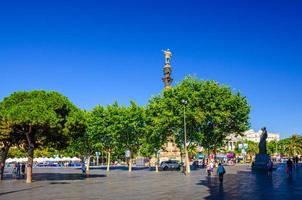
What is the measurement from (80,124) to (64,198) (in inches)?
782

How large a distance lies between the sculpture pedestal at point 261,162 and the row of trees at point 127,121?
4.80m

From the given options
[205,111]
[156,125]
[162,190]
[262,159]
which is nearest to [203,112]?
[205,111]

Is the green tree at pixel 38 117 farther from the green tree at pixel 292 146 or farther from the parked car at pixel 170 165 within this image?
the green tree at pixel 292 146

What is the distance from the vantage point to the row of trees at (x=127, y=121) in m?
38.6

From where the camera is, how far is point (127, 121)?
68125 mm

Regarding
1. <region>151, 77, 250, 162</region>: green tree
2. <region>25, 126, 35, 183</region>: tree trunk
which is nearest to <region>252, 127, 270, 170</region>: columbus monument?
<region>151, 77, 250, 162</region>: green tree

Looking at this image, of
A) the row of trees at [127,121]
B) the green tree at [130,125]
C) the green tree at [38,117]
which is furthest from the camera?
the green tree at [130,125]

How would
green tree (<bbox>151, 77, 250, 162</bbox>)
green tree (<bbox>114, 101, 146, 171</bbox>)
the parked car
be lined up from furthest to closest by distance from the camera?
the parked car → green tree (<bbox>114, 101, 146, 171</bbox>) → green tree (<bbox>151, 77, 250, 162</bbox>)

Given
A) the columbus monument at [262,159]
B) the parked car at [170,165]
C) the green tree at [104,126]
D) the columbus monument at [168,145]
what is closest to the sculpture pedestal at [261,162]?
the columbus monument at [262,159]

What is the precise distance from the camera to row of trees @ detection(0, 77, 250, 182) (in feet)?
127

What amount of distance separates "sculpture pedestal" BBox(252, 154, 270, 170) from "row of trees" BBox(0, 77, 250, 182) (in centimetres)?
480

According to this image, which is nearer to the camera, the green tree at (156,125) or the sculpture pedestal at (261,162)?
the sculpture pedestal at (261,162)

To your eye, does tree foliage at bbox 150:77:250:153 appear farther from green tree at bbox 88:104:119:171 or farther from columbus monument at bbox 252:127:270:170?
green tree at bbox 88:104:119:171

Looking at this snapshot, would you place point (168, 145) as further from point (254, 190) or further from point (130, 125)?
point (254, 190)
